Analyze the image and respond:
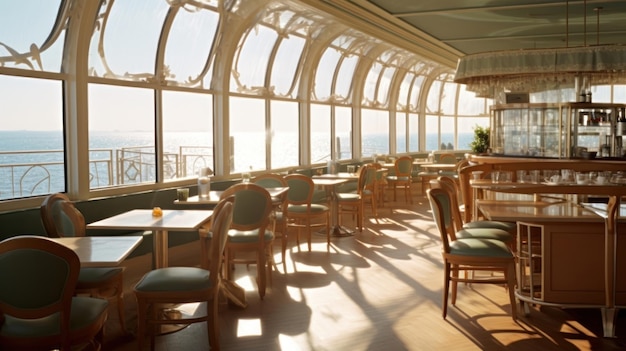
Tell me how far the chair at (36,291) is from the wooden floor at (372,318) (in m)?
1.18

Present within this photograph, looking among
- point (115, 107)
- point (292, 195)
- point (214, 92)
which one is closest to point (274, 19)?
point (214, 92)

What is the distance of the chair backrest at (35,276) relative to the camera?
2.88m

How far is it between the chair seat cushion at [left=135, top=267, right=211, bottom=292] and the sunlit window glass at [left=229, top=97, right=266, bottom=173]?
5014mm

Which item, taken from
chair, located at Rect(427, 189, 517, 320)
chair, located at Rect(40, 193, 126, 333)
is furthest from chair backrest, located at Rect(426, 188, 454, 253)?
chair, located at Rect(40, 193, 126, 333)

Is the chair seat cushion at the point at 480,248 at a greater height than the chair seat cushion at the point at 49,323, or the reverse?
the chair seat cushion at the point at 480,248

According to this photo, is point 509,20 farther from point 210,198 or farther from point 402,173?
point 210,198

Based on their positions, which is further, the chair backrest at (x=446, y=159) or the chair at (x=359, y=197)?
the chair backrest at (x=446, y=159)

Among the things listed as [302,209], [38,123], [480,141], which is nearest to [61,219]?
[302,209]

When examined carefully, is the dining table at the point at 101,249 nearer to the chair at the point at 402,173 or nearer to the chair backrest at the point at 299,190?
the chair backrest at the point at 299,190

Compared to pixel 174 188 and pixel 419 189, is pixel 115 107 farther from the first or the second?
pixel 174 188

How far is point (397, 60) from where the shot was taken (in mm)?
14562

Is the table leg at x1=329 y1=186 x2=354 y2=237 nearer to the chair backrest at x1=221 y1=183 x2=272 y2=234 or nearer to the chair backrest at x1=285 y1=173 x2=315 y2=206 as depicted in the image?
the chair backrest at x1=285 y1=173 x2=315 y2=206

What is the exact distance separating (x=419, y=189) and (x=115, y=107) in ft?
43.4

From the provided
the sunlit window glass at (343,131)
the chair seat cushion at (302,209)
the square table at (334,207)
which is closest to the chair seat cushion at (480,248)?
the chair seat cushion at (302,209)
